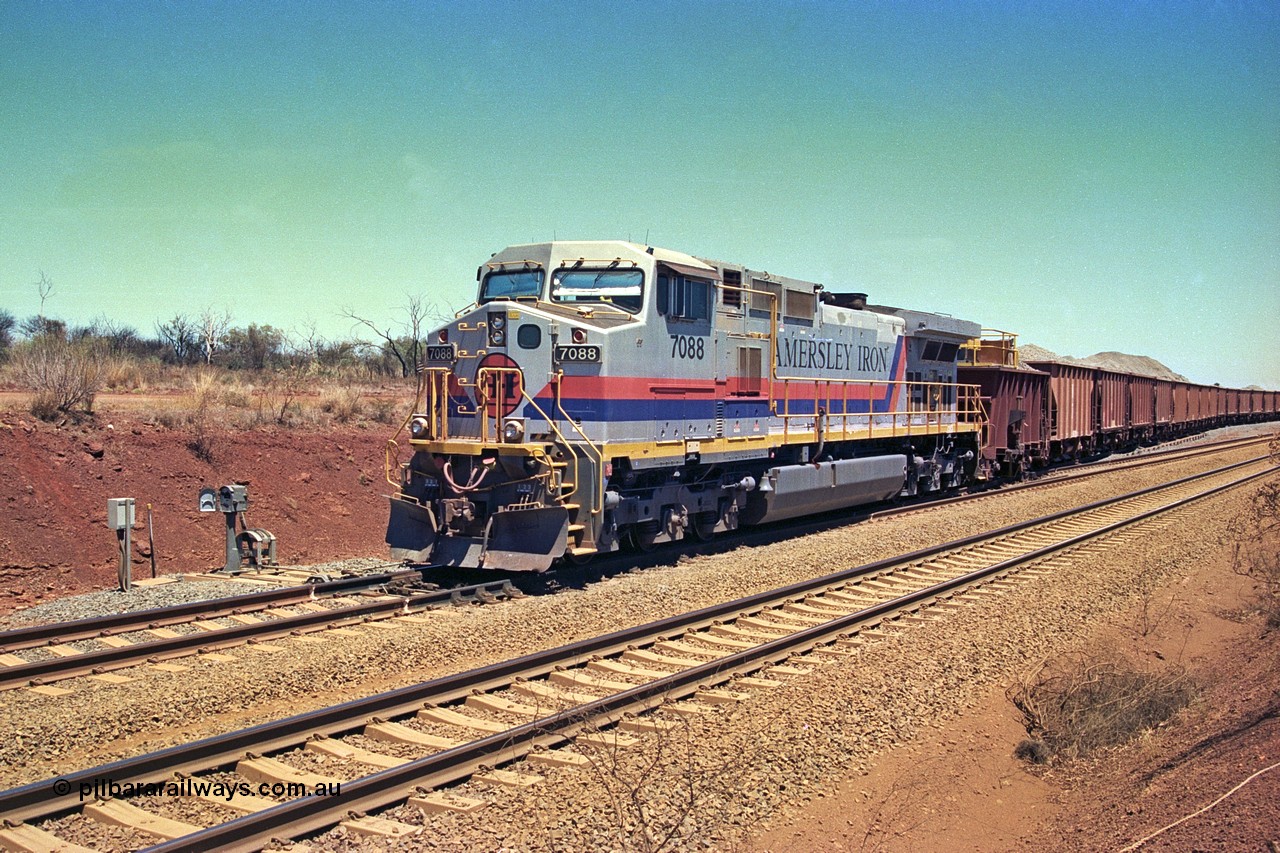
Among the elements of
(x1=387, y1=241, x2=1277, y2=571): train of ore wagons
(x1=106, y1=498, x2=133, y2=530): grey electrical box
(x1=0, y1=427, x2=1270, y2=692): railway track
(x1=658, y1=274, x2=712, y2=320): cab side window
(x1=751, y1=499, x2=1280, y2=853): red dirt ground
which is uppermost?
(x1=658, y1=274, x2=712, y2=320): cab side window

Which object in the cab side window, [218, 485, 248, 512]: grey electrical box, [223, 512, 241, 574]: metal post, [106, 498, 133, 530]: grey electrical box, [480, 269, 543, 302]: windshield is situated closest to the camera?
[106, 498, 133, 530]: grey electrical box

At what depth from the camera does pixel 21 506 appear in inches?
510

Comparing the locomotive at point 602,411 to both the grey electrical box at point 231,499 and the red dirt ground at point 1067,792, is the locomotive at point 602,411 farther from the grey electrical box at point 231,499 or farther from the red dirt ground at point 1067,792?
the red dirt ground at point 1067,792

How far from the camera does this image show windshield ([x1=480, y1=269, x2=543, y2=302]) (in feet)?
40.1

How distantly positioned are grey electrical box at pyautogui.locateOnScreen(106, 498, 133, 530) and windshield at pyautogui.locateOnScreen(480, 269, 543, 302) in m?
5.11

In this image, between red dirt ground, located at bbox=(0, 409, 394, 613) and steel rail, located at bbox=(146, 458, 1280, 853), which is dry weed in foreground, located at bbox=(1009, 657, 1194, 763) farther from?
red dirt ground, located at bbox=(0, 409, 394, 613)

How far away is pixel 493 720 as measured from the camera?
6770mm

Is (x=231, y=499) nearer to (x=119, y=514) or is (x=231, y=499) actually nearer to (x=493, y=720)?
(x=119, y=514)

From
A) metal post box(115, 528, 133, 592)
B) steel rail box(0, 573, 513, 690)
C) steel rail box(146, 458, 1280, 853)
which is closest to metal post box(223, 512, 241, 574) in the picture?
metal post box(115, 528, 133, 592)

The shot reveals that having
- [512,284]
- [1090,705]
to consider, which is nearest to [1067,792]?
[1090,705]

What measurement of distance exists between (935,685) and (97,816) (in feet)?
20.0

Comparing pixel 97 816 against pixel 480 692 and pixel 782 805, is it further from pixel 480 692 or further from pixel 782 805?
pixel 782 805

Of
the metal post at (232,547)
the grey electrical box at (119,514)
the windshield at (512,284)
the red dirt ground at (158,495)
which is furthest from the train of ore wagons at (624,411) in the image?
the red dirt ground at (158,495)

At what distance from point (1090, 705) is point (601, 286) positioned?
7.23 meters
